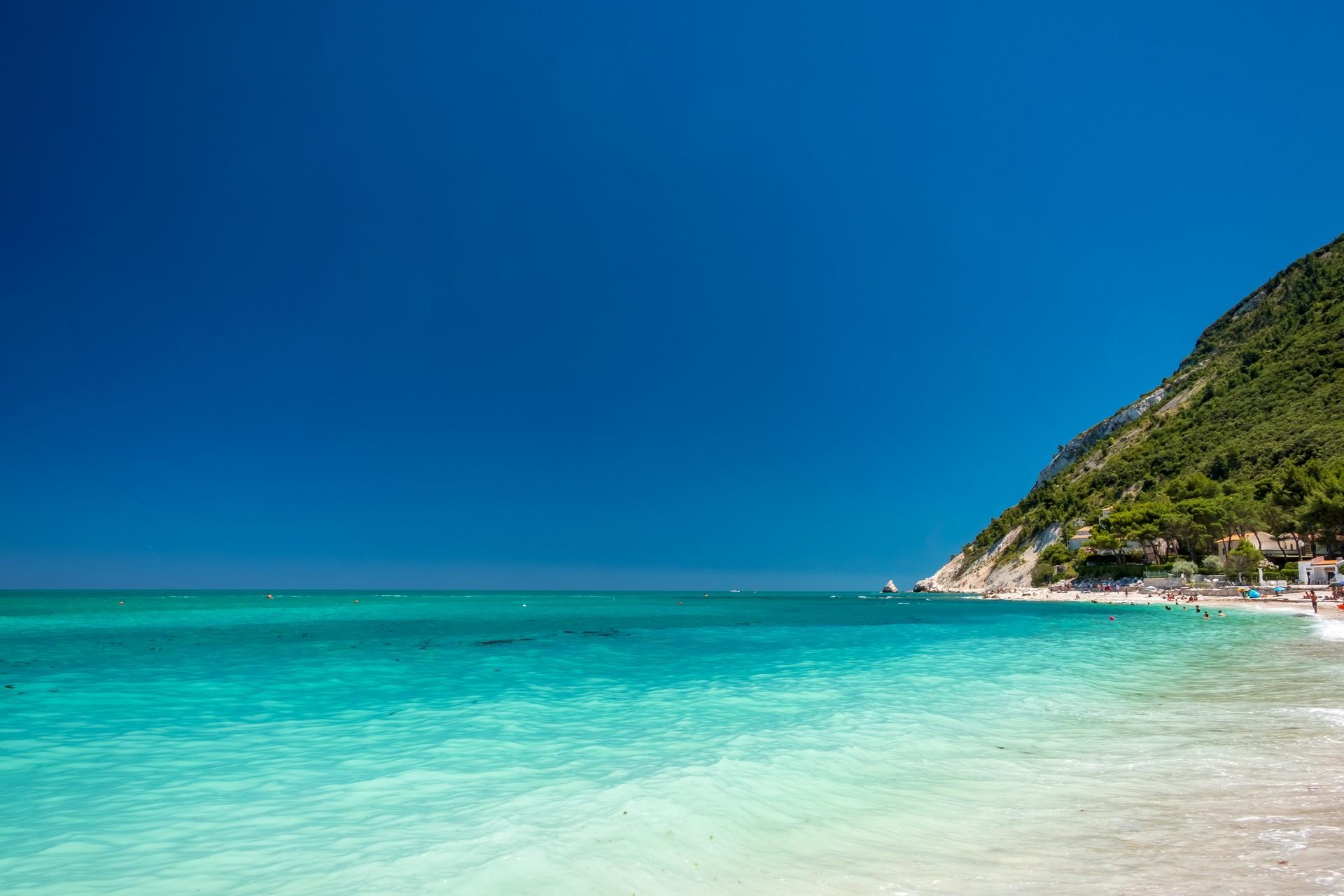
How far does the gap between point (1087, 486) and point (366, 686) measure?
129m

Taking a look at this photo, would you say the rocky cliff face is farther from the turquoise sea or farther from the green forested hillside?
the turquoise sea

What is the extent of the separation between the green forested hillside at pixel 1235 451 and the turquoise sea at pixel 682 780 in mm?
64110

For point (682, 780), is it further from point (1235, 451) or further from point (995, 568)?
point (995, 568)

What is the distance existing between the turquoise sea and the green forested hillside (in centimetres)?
6411

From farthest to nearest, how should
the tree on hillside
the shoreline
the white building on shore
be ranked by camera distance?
the tree on hillside → the white building on shore → the shoreline

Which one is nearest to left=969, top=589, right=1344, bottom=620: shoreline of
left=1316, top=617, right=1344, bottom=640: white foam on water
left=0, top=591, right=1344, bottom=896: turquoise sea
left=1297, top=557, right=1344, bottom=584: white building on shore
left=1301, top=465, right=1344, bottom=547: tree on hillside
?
left=1316, top=617, right=1344, bottom=640: white foam on water

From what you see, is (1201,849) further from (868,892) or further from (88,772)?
(88,772)

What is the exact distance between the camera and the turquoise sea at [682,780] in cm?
576

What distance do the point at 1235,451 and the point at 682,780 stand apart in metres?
112

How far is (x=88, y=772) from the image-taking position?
952 cm

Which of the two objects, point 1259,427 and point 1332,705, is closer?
point 1332,705

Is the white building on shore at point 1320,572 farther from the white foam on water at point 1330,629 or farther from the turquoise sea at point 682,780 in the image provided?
the turquoise sea at point 682,780

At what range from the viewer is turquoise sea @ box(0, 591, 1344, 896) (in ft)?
18.9

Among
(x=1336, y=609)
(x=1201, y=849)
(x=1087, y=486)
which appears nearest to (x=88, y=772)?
(x=1201, y=849)
